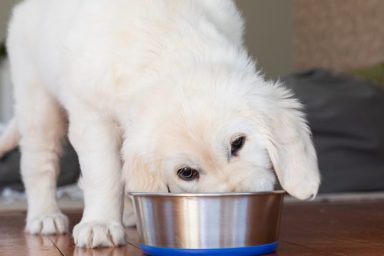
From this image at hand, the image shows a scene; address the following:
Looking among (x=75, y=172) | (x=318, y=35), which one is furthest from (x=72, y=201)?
(x=318, y=35)

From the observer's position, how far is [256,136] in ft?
6.58

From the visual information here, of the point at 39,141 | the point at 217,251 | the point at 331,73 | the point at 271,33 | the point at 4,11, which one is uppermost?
the point at 4,11

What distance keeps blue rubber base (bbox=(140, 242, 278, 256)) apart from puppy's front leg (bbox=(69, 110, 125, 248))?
0.27 metres

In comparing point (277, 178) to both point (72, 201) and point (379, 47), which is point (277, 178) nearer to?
point (72, 201)

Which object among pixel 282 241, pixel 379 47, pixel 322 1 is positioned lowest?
pixel 282 241

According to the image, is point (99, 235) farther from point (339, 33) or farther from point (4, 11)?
point (4, 11)

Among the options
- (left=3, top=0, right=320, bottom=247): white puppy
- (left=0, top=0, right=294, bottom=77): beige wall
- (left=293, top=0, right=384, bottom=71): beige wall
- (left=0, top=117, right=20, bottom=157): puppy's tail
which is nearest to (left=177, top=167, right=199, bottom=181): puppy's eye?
(left=3, top=0, right=320, bottom=247): white puppy

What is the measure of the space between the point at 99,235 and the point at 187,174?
421mm

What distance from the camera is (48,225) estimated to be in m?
2.74

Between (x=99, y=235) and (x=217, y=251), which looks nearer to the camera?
(x=217, y=251)

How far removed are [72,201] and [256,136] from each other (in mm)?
2289

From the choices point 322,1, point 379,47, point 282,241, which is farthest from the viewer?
point 322,1

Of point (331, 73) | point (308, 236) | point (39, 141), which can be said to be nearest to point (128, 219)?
point (39, 141)

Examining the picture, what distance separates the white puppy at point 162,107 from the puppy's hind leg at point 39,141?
0.48 ft
